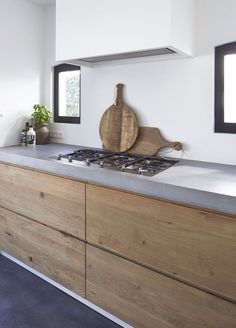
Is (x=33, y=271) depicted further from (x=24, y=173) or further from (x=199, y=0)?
(x=199, y=0)

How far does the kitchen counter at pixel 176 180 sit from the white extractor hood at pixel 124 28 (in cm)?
73

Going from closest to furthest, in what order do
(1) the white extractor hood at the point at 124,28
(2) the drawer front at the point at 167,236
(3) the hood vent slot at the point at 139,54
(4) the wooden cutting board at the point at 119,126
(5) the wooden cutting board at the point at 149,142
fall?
(2) the drawer front at the point at 167,236 < (1) the white extractor hood at the point at 124,28 < (3) the hood vent slot at the point at 139,54 < (5) the wooden cutting board at the point at 149,142 < (4) the wooden cutting board at the point at 119,126

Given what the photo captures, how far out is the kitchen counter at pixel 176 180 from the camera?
1.40 m

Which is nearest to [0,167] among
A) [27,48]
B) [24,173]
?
[24,173]

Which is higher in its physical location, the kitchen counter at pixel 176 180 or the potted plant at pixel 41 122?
the potted plant at pixel 41 122

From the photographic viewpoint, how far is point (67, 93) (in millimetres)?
3035

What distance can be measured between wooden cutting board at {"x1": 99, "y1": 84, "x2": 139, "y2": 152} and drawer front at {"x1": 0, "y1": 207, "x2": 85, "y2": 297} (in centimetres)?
82

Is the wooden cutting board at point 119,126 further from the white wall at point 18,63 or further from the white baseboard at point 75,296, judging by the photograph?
the white baseboard at point 75,296

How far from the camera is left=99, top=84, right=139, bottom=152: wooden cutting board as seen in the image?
2.41m

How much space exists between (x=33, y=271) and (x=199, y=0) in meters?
2.31

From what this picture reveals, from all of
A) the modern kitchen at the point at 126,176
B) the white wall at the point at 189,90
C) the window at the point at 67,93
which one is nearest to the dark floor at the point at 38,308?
the modern kitchen at the point at 126,176

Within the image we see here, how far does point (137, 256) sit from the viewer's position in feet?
5.55

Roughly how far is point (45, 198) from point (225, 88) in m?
1.39

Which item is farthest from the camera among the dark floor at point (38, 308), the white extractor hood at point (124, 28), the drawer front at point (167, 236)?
the dark floor at point (38, 308)
